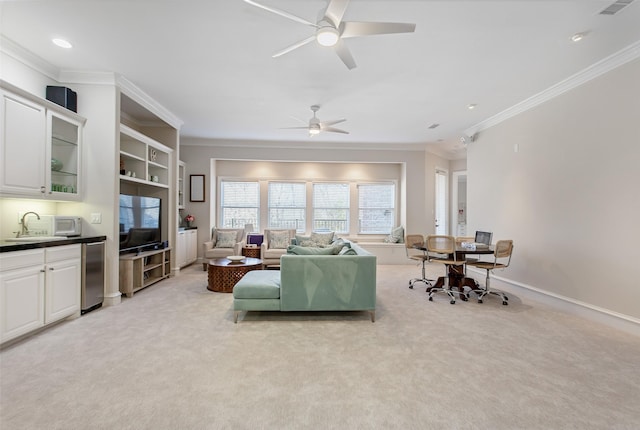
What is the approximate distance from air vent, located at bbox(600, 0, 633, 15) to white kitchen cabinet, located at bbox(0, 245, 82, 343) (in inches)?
219

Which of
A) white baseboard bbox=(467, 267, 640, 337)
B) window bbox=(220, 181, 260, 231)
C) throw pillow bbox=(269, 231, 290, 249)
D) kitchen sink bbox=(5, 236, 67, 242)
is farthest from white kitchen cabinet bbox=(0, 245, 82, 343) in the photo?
white baseboard bbox=(467, 267, 640, 337)

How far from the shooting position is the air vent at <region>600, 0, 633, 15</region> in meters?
2.46

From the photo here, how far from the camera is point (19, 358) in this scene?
8.25 ft

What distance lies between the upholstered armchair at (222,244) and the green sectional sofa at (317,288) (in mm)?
3035

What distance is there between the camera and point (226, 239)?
6.79 metres

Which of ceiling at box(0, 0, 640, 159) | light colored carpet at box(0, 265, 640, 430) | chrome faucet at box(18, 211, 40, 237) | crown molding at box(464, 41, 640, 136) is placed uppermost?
ceiling at box(0, 0, 640, 159)

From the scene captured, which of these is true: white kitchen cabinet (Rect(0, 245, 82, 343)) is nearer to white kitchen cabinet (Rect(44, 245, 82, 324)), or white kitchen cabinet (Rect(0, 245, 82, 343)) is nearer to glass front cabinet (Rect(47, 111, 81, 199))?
white kitchen cabinet (Rect(44, 245, 82, 324))

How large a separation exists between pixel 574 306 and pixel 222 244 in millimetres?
6161

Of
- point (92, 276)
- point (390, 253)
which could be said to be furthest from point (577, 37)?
point (92, 276)

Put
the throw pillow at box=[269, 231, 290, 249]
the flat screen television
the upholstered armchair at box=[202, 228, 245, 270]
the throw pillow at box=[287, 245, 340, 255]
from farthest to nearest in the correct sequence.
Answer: the throw pillow at box=[269, 231, 290, 249] < the upholstered armchair at box=[202, 228, 245, 270] < the flat screen television < the throw pillow at box=[287, 245, 340, 255]

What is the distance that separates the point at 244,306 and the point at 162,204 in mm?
3227

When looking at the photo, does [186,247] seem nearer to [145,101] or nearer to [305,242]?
[305,242]

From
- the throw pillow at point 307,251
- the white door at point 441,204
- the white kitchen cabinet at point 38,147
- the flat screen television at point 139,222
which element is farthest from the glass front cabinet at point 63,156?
the white door at point 441,204

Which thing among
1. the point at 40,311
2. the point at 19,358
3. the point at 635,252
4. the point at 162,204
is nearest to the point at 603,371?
the point at 635,252
